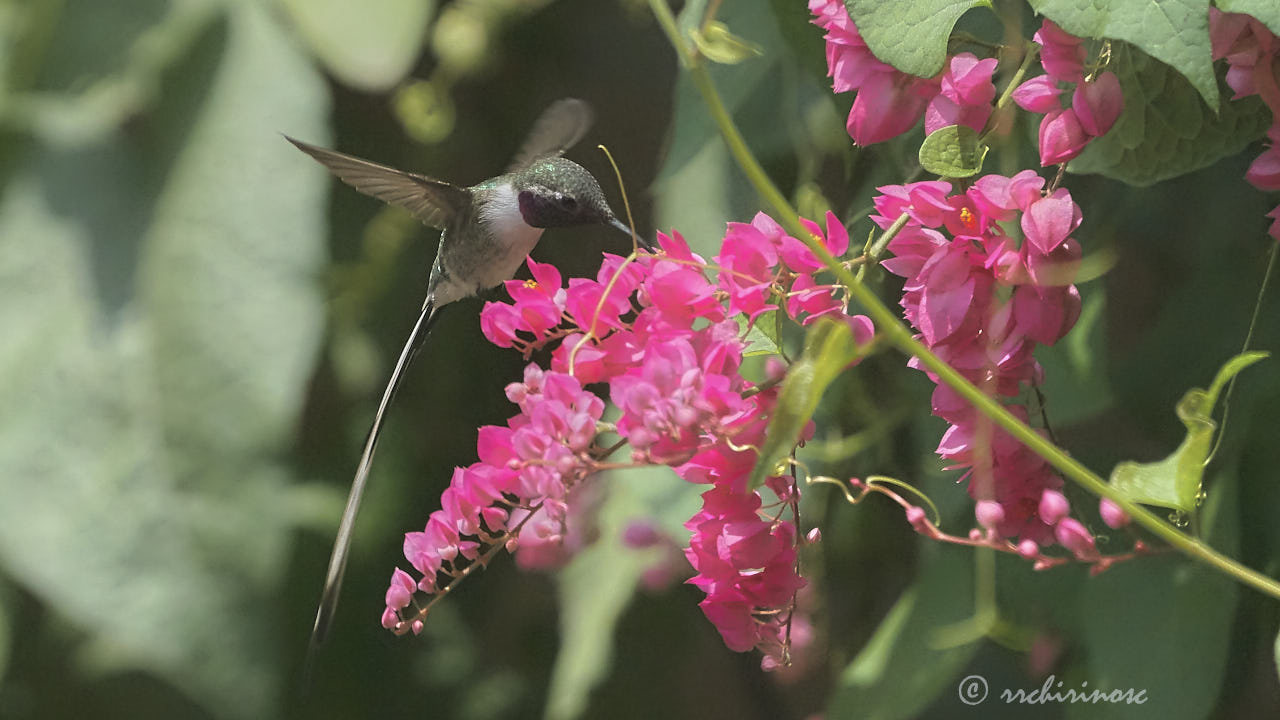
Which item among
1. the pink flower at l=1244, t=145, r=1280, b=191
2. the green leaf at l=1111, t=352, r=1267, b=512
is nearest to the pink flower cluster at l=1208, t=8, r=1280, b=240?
the pink flower at l=1244, t=145, r=1280, b=191

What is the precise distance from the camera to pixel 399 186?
19.7 inches

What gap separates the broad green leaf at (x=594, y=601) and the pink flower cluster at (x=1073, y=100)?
41cm

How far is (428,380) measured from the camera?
92cm

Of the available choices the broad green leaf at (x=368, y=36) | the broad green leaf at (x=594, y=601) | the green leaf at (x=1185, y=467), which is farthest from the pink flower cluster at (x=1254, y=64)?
the broad green leaf at (x=368, y=36)

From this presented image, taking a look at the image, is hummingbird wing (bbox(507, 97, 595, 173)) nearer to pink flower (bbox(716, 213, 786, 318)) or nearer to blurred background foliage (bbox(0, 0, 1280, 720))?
blurred background foliage (bbox(0, 0, 1280, 720))

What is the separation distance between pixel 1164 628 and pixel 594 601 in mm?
438

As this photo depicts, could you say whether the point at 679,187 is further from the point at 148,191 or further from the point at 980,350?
the point at 148,191

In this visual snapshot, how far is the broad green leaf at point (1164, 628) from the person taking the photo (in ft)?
1.55

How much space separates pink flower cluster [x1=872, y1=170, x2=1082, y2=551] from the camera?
344 mm

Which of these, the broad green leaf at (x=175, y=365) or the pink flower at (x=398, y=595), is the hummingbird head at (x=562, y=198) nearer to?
the pink flower at (x=398, y=595)

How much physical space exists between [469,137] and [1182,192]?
592 millimetres

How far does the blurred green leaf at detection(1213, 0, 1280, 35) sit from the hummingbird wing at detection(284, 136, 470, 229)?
13.3 inches

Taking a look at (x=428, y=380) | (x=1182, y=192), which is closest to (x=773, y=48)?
(x=1182, y=192)

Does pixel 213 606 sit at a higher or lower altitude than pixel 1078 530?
lower
